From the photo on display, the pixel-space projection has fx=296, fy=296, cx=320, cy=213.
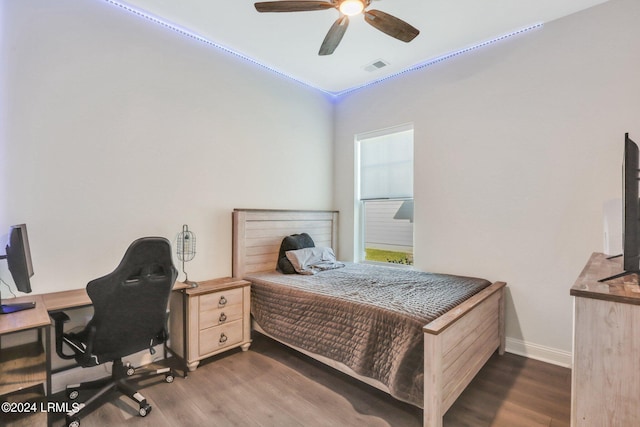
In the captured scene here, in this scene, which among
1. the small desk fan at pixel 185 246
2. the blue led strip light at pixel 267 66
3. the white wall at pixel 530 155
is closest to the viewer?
the white wall at pixel 530 155

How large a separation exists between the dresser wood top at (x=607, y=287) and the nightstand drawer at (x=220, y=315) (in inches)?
94.2

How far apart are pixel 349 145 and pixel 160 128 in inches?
94.4

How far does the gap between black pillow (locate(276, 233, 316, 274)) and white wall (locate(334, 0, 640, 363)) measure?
50.9 inches

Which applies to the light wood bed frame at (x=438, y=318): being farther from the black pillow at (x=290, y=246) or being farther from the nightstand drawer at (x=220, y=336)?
the nightstand drawer at (x=220, y=336)

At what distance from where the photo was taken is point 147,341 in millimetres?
1969

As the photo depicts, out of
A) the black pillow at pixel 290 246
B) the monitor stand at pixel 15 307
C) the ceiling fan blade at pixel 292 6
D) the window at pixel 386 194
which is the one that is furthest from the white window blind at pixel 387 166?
the monitor stand at pixel 15 307

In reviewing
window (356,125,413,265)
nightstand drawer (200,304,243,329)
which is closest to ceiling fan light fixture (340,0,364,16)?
window (356,125,413,265)

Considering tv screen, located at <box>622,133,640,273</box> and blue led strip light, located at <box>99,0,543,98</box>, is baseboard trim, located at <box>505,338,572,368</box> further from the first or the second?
blue led strip light, located at <box>99,0,543,98</box>

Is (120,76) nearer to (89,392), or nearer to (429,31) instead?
(89,392)

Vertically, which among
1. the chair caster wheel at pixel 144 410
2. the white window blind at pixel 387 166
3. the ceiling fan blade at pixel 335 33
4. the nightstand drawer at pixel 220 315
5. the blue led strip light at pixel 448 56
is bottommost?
the chair caster wheel at pixel 144 410

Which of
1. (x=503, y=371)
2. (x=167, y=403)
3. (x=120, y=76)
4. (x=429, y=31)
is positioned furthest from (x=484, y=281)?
(x=120, y=76)

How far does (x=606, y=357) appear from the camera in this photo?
1065 mm

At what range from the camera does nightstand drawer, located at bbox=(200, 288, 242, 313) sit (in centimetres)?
247

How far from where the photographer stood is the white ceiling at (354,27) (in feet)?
7.90
